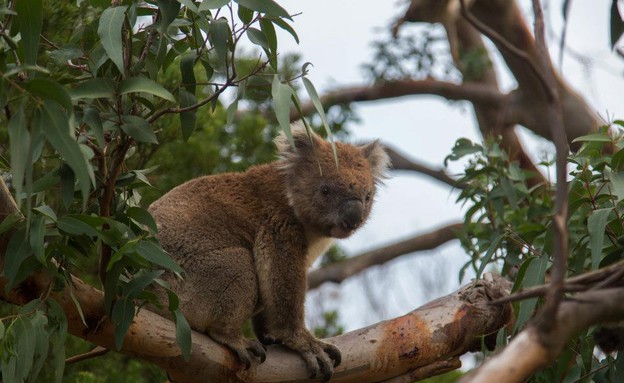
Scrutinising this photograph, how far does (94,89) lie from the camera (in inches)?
101

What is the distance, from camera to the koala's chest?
4.38m

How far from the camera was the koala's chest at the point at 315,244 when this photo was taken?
4.38 meters

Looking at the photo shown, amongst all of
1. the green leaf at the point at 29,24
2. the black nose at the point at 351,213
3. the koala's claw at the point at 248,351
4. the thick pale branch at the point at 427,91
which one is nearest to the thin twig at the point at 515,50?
the green leaf at the point at 29,24

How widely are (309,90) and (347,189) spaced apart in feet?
5.30

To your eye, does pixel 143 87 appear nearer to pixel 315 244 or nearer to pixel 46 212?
pixel 46 212

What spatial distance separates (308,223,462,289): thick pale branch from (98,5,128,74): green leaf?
255 inches

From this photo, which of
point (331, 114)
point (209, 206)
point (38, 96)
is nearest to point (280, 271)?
point (209, 206)

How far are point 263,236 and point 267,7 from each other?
1599mm

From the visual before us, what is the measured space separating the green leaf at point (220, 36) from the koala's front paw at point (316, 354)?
1529 millimetres

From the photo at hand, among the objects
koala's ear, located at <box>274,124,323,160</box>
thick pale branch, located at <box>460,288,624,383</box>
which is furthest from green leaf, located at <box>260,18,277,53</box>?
thick pale branch, located at <box>460,288,624,383</box>

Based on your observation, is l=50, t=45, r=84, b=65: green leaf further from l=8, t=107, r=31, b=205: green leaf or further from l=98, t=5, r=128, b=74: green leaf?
l=8, t=107, r=31, b=205: green leaf

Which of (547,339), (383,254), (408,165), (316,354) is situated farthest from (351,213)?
(408,165)

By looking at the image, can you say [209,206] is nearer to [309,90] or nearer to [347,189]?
[347,189]

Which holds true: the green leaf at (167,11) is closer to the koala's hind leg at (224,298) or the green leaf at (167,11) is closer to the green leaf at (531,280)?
the koala's hind leg at (224,298)
